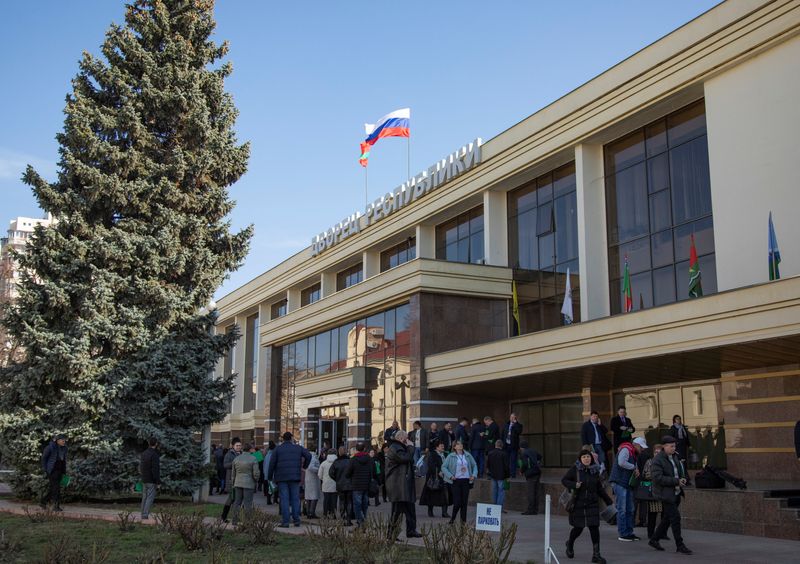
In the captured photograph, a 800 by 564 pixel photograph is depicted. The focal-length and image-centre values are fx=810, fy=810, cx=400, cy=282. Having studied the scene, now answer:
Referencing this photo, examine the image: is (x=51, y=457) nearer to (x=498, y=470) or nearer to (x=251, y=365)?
(x=498, y=470)

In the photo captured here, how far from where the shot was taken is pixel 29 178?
77.1 ft

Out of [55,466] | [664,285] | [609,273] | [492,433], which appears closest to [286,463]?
[55,466]

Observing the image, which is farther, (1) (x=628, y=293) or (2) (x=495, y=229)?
(2) (x=495, y=229)

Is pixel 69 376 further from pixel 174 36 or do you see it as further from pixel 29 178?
pixel 174 36

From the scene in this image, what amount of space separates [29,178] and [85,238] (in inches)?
95.8

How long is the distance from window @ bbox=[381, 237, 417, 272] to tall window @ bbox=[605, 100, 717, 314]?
11.9 m

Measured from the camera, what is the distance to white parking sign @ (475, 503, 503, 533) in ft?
35.3

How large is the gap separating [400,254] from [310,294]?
11480mm

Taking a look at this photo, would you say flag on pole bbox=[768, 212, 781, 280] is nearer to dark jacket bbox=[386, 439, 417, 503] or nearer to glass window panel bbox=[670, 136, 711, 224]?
glass window panel bbox=[670, 136, 711, 224]

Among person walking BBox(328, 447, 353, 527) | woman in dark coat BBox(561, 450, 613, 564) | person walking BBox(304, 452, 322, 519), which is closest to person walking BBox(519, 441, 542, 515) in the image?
person walking BBox(328, 447, 353, 527)

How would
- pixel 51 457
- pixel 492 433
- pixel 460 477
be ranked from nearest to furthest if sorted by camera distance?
pixel 460 477 < pixel 51 457 < pixel 492 433

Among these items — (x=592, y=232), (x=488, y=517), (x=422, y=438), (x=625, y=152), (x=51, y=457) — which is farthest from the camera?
(x=592, y=232)

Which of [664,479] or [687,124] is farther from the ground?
[687,124]

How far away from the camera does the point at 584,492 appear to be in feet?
39.7
